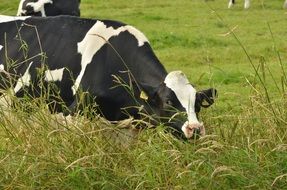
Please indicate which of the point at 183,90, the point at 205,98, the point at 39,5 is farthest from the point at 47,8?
the point at 205,98

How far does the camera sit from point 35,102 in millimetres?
5891

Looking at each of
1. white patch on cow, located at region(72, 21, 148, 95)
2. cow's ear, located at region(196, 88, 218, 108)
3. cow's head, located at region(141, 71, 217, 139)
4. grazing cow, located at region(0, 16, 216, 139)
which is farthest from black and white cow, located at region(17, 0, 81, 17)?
cow's ear, located at region(196, 88, 218, 108)

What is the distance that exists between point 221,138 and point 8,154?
1.38 m

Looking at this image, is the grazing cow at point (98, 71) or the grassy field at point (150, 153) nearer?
the grassy field at point (150, 153)

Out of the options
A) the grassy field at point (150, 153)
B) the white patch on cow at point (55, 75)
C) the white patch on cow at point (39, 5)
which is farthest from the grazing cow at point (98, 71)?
the white patch on cow at point (39, 5)

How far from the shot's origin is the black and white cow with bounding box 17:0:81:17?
13.7m

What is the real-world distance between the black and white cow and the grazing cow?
19.3ft

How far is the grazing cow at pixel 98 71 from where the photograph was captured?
635 centimetres

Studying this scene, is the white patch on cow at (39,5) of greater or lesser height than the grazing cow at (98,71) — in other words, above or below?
below

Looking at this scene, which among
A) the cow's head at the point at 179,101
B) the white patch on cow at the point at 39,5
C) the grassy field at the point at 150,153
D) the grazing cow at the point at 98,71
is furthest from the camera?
the white patch on cow at the point at 39,5

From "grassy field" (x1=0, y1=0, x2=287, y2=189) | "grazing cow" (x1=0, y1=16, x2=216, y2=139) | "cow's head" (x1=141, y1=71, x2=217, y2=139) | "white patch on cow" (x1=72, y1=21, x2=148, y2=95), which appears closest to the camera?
"grassy field" (x1=0, y1=0, x2=287, y2=189)

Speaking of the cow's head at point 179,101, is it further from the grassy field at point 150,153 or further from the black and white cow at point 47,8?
the black and white cow at point 47,8

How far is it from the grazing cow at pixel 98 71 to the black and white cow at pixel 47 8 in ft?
19.3

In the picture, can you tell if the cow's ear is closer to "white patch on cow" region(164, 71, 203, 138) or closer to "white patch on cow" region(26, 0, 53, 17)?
"white patch on cow" region(164, 71, 203, 138)
